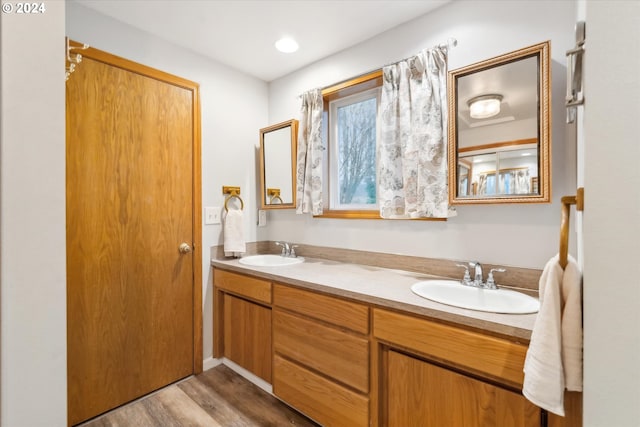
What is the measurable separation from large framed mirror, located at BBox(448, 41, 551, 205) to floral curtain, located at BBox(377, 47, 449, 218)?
68 mm

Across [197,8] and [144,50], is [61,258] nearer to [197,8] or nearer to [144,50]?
[197,8]

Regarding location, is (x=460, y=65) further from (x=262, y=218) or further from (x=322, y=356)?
(x=262, y=218)

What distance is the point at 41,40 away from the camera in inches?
22.3

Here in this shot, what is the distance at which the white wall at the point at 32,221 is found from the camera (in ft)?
1.72

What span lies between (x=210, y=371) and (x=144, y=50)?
232 centimetres

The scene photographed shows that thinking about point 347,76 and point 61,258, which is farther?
point 347,76

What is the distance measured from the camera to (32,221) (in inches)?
21.7

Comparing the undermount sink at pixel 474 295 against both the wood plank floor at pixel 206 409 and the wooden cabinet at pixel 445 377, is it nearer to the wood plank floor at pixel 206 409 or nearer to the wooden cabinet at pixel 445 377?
the wooden cabinet at pixel 445 377

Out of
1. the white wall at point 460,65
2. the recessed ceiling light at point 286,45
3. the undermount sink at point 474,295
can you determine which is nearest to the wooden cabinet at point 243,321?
the white wall at point 460,65

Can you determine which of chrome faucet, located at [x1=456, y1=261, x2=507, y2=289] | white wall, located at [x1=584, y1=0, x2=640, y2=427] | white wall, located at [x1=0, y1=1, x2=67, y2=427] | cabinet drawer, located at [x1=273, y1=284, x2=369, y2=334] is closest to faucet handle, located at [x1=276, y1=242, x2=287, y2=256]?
cabinet drawer, located at [x1=273, y1=284, x2=369, y2=334]

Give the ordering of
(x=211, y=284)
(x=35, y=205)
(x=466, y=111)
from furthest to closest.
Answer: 1. (x=211, y=284)
2. (x=466, y=111)
3. (x=35, y=205)

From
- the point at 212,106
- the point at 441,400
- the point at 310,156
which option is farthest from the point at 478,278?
the point at 212,106

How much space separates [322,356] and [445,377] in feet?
2.06

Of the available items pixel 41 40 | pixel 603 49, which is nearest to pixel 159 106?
pixel 41 40
